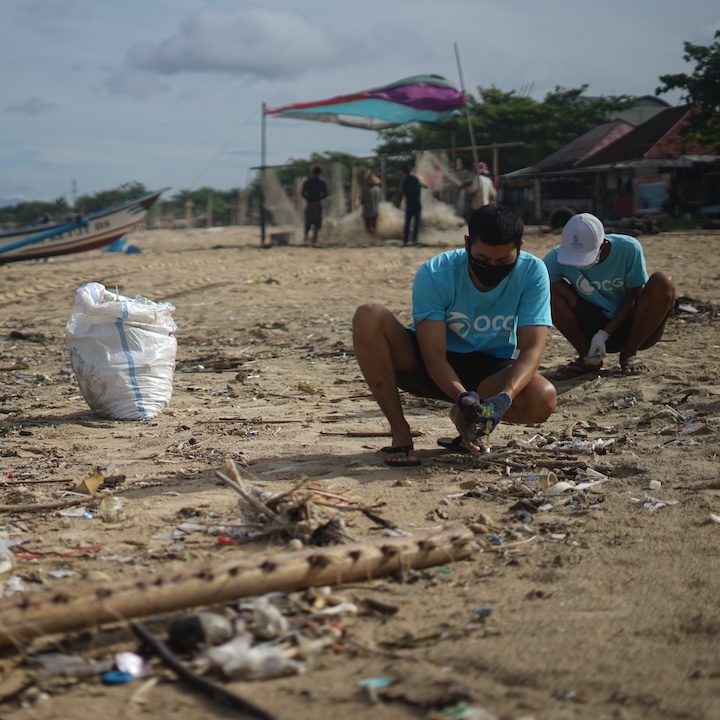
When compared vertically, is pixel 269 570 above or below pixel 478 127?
below

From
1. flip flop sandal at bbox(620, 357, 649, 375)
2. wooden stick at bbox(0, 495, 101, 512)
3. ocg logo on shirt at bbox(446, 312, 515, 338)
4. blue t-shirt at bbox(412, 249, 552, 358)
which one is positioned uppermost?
blue t-shirt at bbox(412, 249, 552, 358)

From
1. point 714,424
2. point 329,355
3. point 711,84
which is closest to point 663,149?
point 711,84

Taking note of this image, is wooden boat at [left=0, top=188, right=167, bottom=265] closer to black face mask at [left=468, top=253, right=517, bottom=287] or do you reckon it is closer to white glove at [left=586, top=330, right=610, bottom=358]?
white glove at [left=586, top=330, right=610, bottom=358]

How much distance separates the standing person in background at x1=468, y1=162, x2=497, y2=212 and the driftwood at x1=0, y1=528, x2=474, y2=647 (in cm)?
1244

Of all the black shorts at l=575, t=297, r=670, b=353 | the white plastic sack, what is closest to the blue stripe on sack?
the white plastic sack

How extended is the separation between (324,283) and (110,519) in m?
7.58

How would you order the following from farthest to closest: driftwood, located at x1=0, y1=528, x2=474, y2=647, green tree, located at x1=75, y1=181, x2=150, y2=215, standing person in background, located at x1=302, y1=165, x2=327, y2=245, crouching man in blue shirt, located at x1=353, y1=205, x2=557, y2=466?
green tree, located at x1=75, y1=181, x2=150, y2=215 → standing person in background, located at x1=302, y1=165, x2=327, y2=245 → crouching man in blue shirt, located at x1=353, y1=205, x2=557, y2=466 → driftwood, located at x1=0, y1=528, x2=474, y2=647

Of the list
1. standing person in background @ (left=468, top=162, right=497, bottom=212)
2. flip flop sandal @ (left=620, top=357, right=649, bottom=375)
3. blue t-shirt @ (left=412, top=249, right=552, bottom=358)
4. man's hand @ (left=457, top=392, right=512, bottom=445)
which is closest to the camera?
man's hand @ (left=457, top=392, right=512, bottom=445)

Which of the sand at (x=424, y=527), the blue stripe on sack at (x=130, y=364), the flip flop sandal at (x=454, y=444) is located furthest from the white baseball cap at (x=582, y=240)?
the blue stripe on sack at (x=130, y=364)

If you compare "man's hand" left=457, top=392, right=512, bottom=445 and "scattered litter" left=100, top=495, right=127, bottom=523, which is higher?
"man's hand" left=457, top=392, right=512, bottom=445

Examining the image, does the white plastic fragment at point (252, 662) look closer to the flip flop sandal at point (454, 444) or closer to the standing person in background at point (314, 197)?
the flip flop sandal at point (454, 444)

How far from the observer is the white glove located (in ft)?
17.9

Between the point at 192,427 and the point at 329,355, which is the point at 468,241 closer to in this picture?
the point at 192,427

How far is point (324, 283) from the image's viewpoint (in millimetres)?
10516
